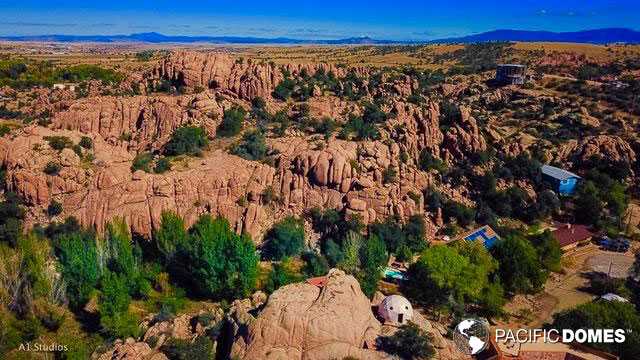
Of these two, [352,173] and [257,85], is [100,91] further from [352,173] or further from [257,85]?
[352,173]

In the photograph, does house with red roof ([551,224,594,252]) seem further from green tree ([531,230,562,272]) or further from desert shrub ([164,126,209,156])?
desert shrub ([164,126,209,156])

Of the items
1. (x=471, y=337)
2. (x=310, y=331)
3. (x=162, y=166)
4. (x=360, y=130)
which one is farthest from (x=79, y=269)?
(x=360, y=130)

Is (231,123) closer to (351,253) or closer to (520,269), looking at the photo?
(351,253)

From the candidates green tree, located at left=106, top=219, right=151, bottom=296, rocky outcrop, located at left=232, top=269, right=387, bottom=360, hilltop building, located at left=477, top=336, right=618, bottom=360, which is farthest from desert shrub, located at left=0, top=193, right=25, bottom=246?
hilltop building, located at left=477, top=336, right=618, bottom=360

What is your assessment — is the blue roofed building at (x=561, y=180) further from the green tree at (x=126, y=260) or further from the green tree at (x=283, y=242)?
the green tree at (x=126, y=260)

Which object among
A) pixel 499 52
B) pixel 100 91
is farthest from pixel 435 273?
pixel 499 52

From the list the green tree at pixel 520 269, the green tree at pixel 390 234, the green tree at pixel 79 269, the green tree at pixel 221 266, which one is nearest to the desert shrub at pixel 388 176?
the green tree at pixel 390 234
